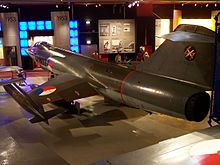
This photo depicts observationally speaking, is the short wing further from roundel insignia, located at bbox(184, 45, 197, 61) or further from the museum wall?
the museum wall

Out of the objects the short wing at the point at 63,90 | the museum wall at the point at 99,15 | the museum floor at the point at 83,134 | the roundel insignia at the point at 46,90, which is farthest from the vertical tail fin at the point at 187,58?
the museum wall at the point at 99,15

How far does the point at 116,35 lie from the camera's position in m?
18.3

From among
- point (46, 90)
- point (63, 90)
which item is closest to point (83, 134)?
point (63, 90)

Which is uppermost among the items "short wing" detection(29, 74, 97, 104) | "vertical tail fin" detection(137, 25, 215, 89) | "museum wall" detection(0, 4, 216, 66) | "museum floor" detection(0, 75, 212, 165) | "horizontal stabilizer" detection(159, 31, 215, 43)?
"museum wall" detection(0, 4, 216, 66)

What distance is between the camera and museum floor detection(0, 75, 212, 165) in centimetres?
621

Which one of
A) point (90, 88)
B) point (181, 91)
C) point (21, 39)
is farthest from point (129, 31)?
point (181, 91)

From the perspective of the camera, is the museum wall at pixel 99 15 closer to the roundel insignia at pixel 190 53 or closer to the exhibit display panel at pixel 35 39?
the exhibit display panel at pixel 35 39

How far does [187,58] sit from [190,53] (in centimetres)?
16

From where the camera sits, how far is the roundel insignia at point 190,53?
583cm

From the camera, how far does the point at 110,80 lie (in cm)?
832

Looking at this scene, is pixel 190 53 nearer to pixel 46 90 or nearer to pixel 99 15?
pixel 46 90

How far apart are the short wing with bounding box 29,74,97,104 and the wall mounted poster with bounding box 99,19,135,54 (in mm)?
8829

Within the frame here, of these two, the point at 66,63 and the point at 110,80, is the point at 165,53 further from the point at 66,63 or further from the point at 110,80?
the point at 66,63

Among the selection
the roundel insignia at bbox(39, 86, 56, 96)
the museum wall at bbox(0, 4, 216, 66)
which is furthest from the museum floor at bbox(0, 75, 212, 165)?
the museum wall at bbox(0, 4, 216, 66)
